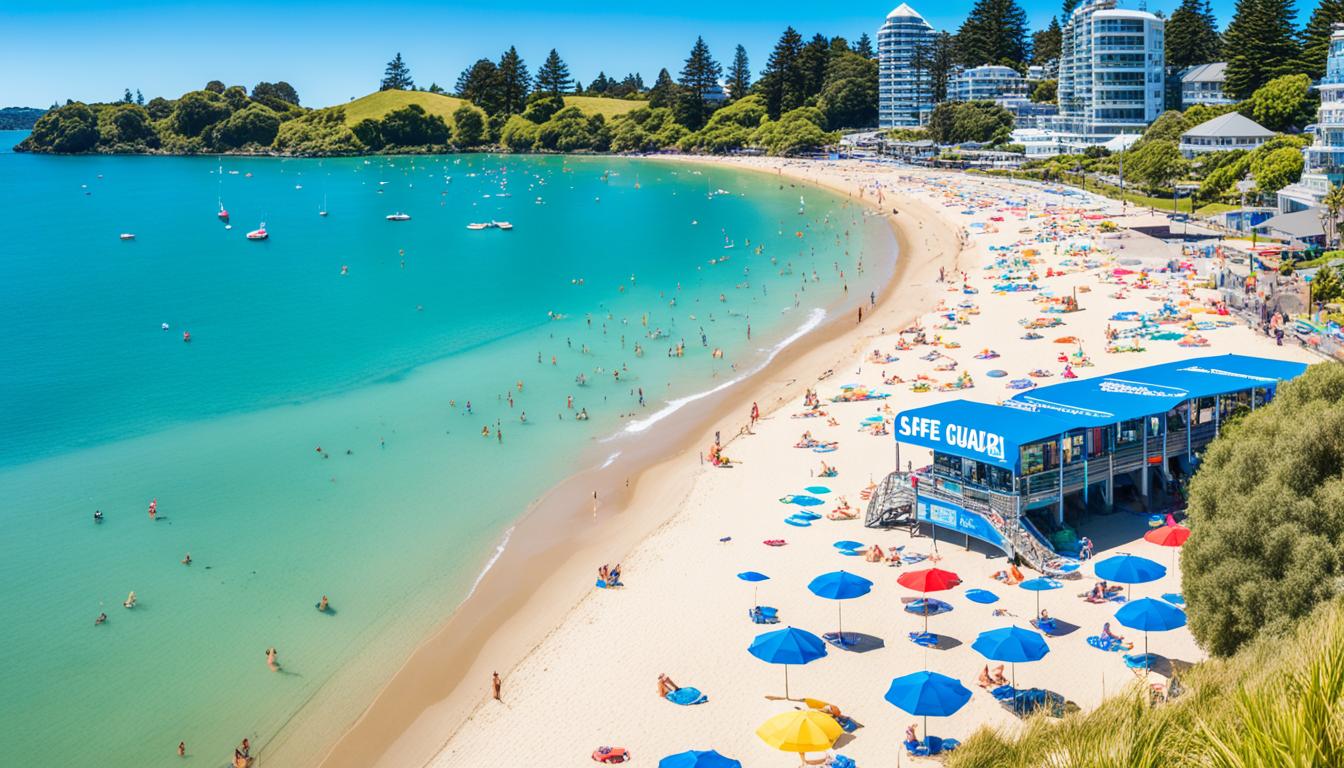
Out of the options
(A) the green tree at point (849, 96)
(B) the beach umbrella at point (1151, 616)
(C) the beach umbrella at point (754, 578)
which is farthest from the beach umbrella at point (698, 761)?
(A) the green tree at point (849, 96)

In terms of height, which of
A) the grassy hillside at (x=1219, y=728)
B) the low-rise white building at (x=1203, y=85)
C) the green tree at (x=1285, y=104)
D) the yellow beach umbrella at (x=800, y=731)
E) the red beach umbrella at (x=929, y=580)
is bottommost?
the yellow beach umbrella at (x=800, y=731)

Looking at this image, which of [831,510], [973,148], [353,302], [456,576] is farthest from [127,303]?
[973,148]

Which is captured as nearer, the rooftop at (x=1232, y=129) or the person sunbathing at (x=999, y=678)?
the person sunbathing at (x=999, y=678)

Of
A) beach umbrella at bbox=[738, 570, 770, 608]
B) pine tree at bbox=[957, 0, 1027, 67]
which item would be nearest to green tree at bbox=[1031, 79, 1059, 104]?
pine tree at bbox=[957, 0, 1027, 67]

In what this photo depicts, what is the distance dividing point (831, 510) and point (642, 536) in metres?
4.86

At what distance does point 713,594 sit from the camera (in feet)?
79.6

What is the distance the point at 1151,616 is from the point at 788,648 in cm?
627

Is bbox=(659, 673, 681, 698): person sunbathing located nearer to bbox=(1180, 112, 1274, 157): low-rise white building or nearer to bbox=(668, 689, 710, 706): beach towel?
bbox=(668, 689, 710, 706): beach towel

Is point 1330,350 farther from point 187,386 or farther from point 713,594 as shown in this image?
point 187,386

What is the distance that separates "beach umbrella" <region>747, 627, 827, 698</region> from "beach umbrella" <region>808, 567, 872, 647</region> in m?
1.87

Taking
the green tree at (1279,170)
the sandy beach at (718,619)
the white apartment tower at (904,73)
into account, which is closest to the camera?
the sandy beach at (718,619)

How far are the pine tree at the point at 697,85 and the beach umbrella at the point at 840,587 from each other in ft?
574

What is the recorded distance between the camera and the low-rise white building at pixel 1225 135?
91125mm

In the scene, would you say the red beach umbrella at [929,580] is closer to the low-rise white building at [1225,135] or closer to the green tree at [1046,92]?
the low-rise white building at [1225,135]
